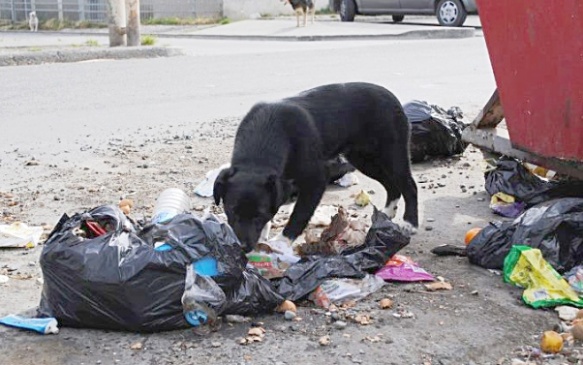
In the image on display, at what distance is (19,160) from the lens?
6.68 metres

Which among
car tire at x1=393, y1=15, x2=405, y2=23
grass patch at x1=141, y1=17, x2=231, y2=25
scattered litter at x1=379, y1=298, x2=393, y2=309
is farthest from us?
grass patch at x1=141, y1=17, x2=231, y2=25

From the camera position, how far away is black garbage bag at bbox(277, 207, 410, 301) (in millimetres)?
3938

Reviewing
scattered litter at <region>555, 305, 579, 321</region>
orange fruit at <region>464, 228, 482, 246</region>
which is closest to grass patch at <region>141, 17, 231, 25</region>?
orange fruit at <region>464, 228, 482, 246</region>

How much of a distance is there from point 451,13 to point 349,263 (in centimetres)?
1883

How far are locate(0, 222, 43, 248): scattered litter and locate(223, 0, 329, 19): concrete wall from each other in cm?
2427

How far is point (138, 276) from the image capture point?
3.49 m

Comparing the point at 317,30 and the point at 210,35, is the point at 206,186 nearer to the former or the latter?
the point at 210,35

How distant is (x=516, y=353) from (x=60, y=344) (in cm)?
188

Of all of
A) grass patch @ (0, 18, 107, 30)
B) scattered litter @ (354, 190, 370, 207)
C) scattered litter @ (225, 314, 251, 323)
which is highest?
scattered litter @ (225, 314, 251, 323)

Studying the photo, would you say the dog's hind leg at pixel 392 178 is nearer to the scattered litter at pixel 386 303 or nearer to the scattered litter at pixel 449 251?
the scattered litter at pixel 449 251

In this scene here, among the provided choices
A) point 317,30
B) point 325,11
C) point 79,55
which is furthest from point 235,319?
point 325,11

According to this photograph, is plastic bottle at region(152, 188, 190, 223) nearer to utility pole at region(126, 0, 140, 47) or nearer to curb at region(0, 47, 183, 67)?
curb at region(0, 47, 183, 67)

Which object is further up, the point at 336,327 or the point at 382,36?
the point at 336,327

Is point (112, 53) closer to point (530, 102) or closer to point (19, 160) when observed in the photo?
point (19, 160)
